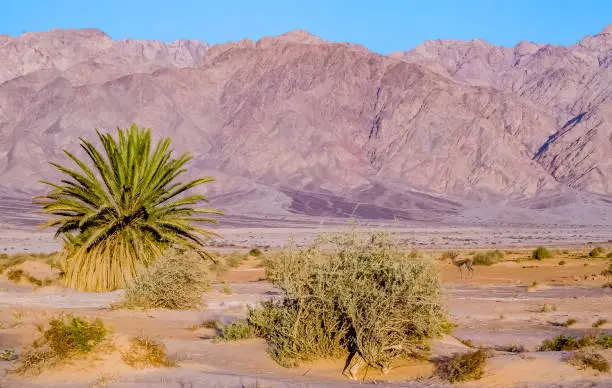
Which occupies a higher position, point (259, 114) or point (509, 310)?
point (259, 114)

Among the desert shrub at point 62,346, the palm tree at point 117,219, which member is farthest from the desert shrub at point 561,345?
the palm tree at point 117,219

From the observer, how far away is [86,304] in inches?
701

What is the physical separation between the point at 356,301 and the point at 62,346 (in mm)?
3741

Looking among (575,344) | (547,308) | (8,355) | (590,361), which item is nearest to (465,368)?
(590,361)

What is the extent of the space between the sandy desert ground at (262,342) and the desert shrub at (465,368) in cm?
10

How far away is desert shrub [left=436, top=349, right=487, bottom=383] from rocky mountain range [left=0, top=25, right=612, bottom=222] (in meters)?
110

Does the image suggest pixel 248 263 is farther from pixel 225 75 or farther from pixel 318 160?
pixel 225 75

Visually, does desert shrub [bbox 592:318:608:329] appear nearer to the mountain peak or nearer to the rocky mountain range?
the rocky mountain range

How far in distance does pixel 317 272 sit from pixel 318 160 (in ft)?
423

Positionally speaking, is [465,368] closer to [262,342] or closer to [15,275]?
[262,342]

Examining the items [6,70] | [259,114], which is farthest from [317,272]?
[6,70]

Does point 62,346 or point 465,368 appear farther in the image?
point 62,346

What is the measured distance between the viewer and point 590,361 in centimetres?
935

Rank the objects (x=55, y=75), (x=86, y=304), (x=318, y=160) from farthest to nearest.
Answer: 1. (x=55, y=75)
2. (x=318, y=160)
3. (x=86, y=304)
